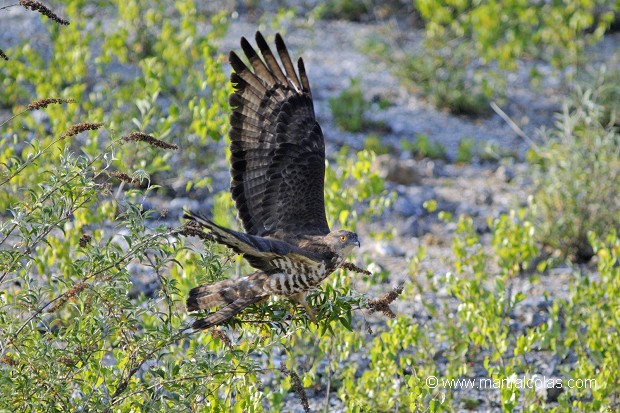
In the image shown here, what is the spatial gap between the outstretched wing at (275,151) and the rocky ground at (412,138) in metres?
1.35

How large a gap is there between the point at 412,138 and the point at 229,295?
657 cm

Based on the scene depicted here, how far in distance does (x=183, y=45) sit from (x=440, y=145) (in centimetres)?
316

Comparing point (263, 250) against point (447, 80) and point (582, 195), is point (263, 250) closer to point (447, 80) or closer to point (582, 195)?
point (582, 195)

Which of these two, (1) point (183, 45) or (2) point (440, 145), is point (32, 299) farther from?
(2) point (440, 145)

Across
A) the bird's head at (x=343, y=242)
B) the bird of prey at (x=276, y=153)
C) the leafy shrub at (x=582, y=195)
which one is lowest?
the leafy shrub at (x=582, y=195)

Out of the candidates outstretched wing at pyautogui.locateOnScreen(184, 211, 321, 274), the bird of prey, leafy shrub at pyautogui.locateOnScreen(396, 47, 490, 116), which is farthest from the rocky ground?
outstretched wing at pyautogui.locateOnScreen(184, 211, 321, 274)

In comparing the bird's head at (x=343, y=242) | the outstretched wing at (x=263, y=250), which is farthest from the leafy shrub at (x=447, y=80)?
the outstretched wing at (x=263, y=250)

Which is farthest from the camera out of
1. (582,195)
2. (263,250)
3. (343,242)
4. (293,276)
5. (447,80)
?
(447,80)

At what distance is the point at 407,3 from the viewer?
14.1 meters

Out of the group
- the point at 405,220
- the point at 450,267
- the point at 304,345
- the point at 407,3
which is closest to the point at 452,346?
the point at 304,345

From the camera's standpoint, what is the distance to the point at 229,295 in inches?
177

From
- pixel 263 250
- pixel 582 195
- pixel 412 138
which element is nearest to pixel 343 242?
pixel 263 250

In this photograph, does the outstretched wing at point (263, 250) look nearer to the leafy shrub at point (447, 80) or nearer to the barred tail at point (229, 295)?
the barred tail at point (229, 295)

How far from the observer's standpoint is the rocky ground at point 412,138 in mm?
8188
